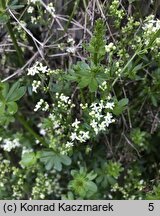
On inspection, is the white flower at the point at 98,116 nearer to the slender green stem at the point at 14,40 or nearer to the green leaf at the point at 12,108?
the green leaf at the point at 12,108

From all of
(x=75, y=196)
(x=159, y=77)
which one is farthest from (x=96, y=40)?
(x=75, y=196)

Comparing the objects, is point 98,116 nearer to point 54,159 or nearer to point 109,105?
point 109,105

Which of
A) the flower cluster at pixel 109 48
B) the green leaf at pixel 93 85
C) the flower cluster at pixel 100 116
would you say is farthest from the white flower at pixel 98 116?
the flower cluster at pixel 109 48

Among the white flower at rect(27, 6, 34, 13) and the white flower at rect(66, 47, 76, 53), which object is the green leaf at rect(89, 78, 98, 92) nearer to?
the white flower at rect(66, 47, 76, 53)

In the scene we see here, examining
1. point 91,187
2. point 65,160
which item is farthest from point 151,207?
point 65,160

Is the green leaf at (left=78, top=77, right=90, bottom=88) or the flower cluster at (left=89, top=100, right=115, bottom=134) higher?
the green leaf at (left=78, top=77, right=90, bottom=88)

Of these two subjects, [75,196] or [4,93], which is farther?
[75,196]

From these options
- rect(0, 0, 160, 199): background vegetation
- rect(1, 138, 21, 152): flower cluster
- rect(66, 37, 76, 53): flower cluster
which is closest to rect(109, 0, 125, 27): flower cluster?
rect(0, 0, 160, 199): background vegetation

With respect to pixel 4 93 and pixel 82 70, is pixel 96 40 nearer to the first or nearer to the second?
pixel 82 70
